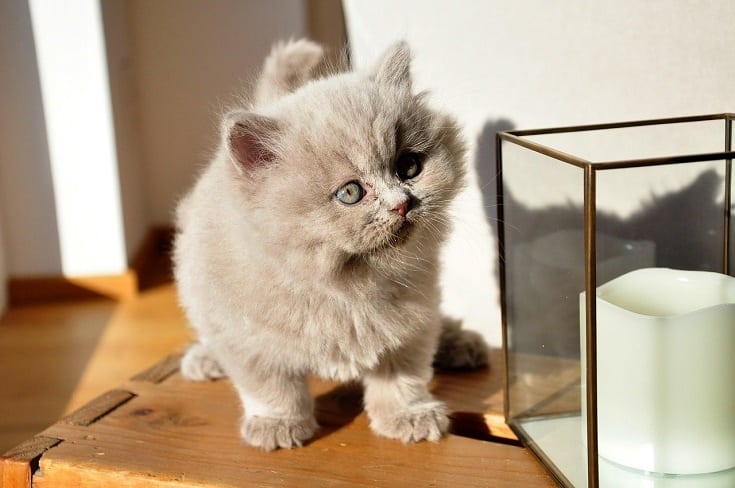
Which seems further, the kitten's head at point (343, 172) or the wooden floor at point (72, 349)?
the wooden floor at point (72, 349)

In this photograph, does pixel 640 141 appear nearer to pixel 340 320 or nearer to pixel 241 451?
pixel 340 320

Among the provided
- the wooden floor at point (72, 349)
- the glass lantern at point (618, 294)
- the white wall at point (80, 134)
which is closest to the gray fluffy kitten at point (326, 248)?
the glass lantern at point (618, 294)

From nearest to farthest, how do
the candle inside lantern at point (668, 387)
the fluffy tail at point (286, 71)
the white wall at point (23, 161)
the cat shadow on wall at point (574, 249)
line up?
the candle inside lantern at point (668, 387)
the cat shadow on wall at point (574, 249)
the fluffy tail at point (286, 71)
the white wall at point (23, 161)

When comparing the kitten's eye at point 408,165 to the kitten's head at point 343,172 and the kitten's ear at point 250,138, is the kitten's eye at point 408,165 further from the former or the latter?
the kitten's ear at point 250,138

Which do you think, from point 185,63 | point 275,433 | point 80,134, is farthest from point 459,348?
point 185,63

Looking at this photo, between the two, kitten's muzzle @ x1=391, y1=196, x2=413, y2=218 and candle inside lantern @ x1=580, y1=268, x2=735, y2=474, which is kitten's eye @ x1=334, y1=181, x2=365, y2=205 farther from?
candle inside lantern @ x1=580, y1=268, x2=735, y2=474

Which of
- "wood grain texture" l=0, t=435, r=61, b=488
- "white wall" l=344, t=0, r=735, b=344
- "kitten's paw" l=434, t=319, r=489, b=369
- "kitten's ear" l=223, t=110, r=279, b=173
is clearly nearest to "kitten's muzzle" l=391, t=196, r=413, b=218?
"kitten's ear" l=223, t=110, r=279, b=173
